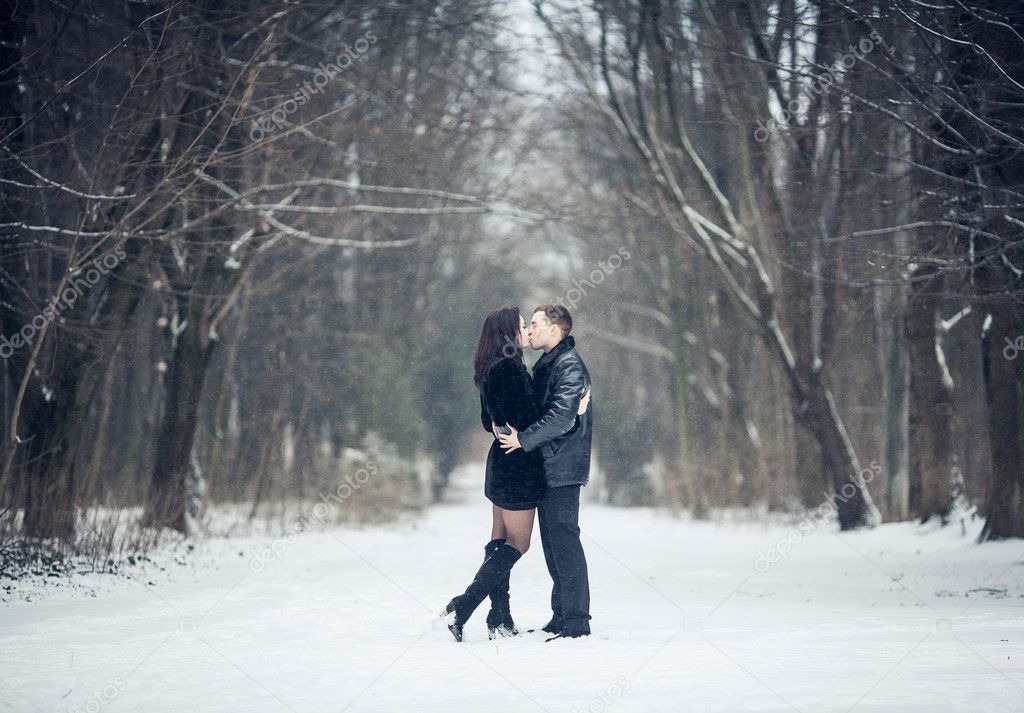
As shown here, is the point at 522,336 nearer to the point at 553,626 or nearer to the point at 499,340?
the point at 499,340

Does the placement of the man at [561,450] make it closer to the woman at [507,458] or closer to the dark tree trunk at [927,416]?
the woman at [507,458]

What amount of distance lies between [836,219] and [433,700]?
1252cm

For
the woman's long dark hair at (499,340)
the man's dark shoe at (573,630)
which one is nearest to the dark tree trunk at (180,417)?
the woman's long dark hair at (499,340)

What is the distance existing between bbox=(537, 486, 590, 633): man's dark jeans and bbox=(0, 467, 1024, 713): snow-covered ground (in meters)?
0.18

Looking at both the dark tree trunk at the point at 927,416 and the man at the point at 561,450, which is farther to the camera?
the dark tree trunk at the point at 927,416

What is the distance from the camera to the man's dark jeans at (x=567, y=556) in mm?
6652

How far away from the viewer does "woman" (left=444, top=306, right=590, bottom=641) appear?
6.69m

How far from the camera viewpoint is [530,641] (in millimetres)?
6660

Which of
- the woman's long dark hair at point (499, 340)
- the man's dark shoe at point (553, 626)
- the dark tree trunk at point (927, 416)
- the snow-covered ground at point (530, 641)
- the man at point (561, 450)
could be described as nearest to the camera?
the snow-covered ground at point (530, 641)

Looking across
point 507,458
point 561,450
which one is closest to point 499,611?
point 507,458

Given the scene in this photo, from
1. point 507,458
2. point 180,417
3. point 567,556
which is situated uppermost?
point 507,458

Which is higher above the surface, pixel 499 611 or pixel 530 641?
pixel 499 611

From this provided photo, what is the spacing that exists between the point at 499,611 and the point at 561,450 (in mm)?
1056

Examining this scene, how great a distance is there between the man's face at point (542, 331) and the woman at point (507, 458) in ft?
0.27
